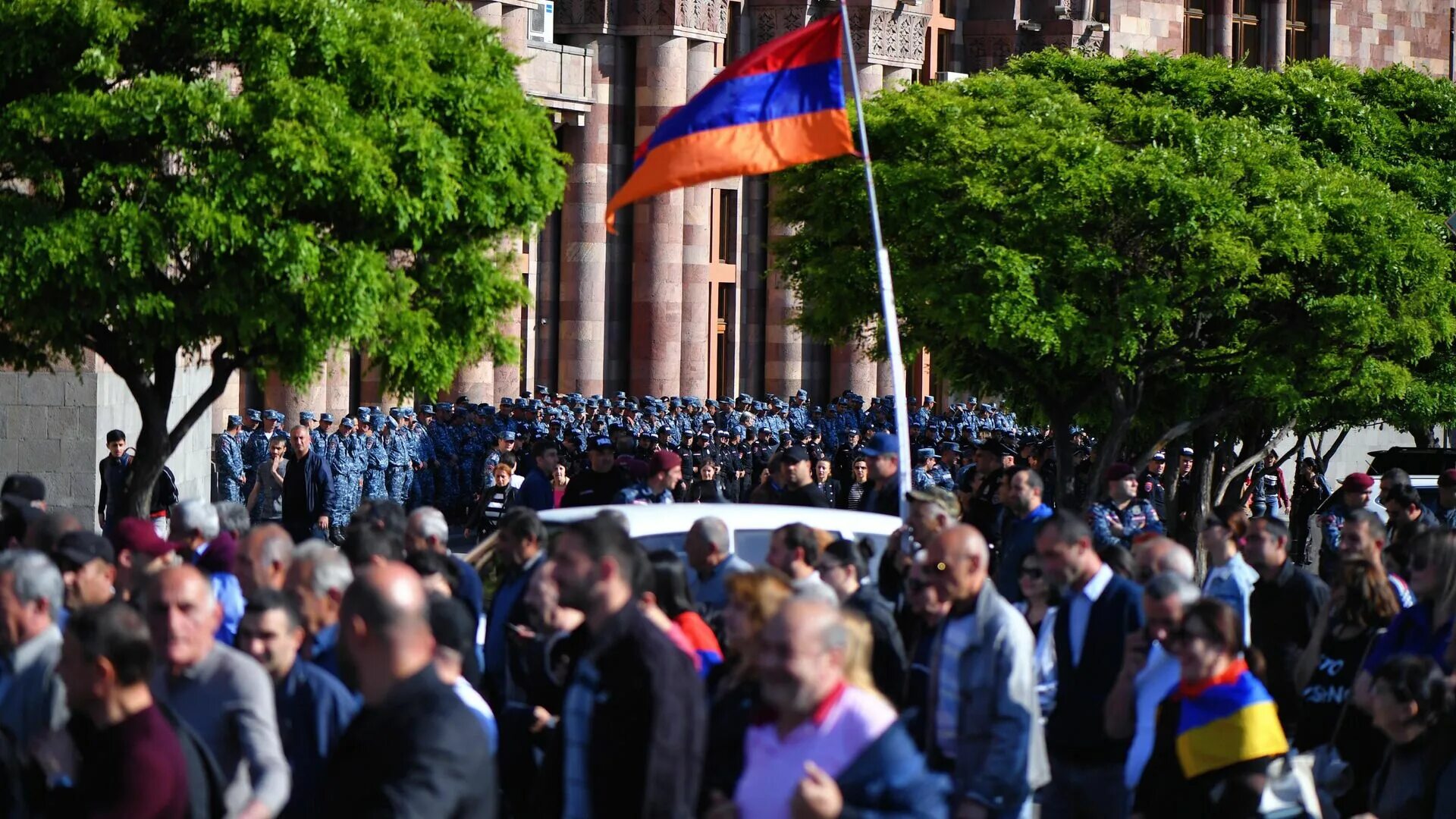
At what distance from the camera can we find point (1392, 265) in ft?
94.1

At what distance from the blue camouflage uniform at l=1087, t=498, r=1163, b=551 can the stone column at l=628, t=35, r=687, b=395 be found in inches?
1166

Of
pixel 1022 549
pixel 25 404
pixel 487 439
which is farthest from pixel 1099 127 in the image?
pixel 1022 549

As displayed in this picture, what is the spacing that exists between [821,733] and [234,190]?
13.1 m

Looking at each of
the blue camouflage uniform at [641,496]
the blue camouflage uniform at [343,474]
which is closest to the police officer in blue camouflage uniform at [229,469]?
the blue camouflage uniform at [343,474]

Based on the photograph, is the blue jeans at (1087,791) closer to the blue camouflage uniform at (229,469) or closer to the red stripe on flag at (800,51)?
the red stripe on flag at (800,51)

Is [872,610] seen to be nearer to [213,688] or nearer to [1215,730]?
[1215,730]

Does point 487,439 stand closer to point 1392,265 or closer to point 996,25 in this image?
point 1392,265

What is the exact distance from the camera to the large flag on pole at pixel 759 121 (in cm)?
1650

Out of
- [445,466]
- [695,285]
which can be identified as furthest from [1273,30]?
[445,466]

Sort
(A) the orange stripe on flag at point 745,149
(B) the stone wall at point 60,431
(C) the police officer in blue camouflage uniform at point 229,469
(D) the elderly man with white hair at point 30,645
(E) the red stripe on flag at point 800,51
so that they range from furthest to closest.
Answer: (C) the police officer in blue camouflage uniform at point 229,469
(B) the stone wall at point 60,431
(E) the red stripe on flag at point 800,51
(A) the orange stripe on flag at point 745,149
(D) the elderly man with white hair at point 30,645

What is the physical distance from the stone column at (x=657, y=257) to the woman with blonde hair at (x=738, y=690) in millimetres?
37839

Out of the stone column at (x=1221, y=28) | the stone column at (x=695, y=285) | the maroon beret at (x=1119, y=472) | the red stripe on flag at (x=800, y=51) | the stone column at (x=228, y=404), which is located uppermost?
the stone column at (x=1221, y=28)

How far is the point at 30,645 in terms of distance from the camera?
7.61 m

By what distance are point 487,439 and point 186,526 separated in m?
22.3
